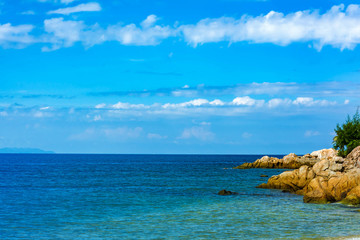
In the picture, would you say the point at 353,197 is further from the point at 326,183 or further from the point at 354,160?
the point at 354,160

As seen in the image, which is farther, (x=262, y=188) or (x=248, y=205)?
(x=262, y=188)

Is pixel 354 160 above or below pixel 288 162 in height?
above

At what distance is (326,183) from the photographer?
148 ft

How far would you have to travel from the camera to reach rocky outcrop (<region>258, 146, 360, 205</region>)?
136 ft

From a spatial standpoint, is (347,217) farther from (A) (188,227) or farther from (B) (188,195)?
(B) (188,195)

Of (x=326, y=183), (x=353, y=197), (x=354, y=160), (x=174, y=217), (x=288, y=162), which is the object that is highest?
(x=354, y=160)

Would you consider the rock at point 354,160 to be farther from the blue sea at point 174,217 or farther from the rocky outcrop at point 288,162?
the rocky outcrop at point 288,162

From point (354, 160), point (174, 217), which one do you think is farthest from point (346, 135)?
point (174, 217)

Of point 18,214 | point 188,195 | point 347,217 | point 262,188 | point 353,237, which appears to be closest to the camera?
point 353,237

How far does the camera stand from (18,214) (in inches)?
1437

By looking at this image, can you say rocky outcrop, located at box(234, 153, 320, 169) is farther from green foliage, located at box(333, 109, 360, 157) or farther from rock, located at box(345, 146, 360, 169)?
rock, located at box(345, 146, 360, 169)

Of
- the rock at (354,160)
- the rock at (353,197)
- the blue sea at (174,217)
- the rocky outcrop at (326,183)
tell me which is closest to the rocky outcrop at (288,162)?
the rock at (354,160)

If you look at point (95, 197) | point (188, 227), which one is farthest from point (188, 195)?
point (188, 227)

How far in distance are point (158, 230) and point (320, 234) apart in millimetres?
11312
